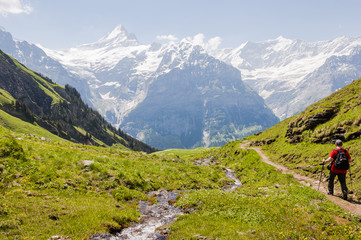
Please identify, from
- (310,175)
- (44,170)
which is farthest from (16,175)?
(310,175)

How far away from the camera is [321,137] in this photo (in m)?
35.9

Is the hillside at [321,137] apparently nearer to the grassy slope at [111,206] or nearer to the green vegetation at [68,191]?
the grassy slope at [111,206]

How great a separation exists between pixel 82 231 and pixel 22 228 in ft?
10.2

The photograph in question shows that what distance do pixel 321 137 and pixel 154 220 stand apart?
3243 cm

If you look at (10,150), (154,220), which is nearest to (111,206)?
(154,220)

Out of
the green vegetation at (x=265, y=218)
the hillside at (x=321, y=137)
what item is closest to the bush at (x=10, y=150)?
the green vegetation at (x=265, y=218)

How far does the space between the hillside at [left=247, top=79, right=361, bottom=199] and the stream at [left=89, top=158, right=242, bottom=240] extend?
1788 cm

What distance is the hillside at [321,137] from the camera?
96.3 feet

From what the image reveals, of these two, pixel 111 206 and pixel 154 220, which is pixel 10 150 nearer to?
pixel 111 206

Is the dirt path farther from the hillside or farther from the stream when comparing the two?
the stream

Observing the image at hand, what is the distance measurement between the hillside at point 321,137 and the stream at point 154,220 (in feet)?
58.7

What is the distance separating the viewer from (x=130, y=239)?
1398cm

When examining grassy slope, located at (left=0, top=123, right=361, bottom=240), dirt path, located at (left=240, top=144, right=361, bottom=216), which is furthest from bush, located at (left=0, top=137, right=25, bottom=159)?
dirt path, located at (left=240, top=144, right=361, bottom=216)

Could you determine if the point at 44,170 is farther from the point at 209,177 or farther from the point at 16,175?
the point at 209,177
